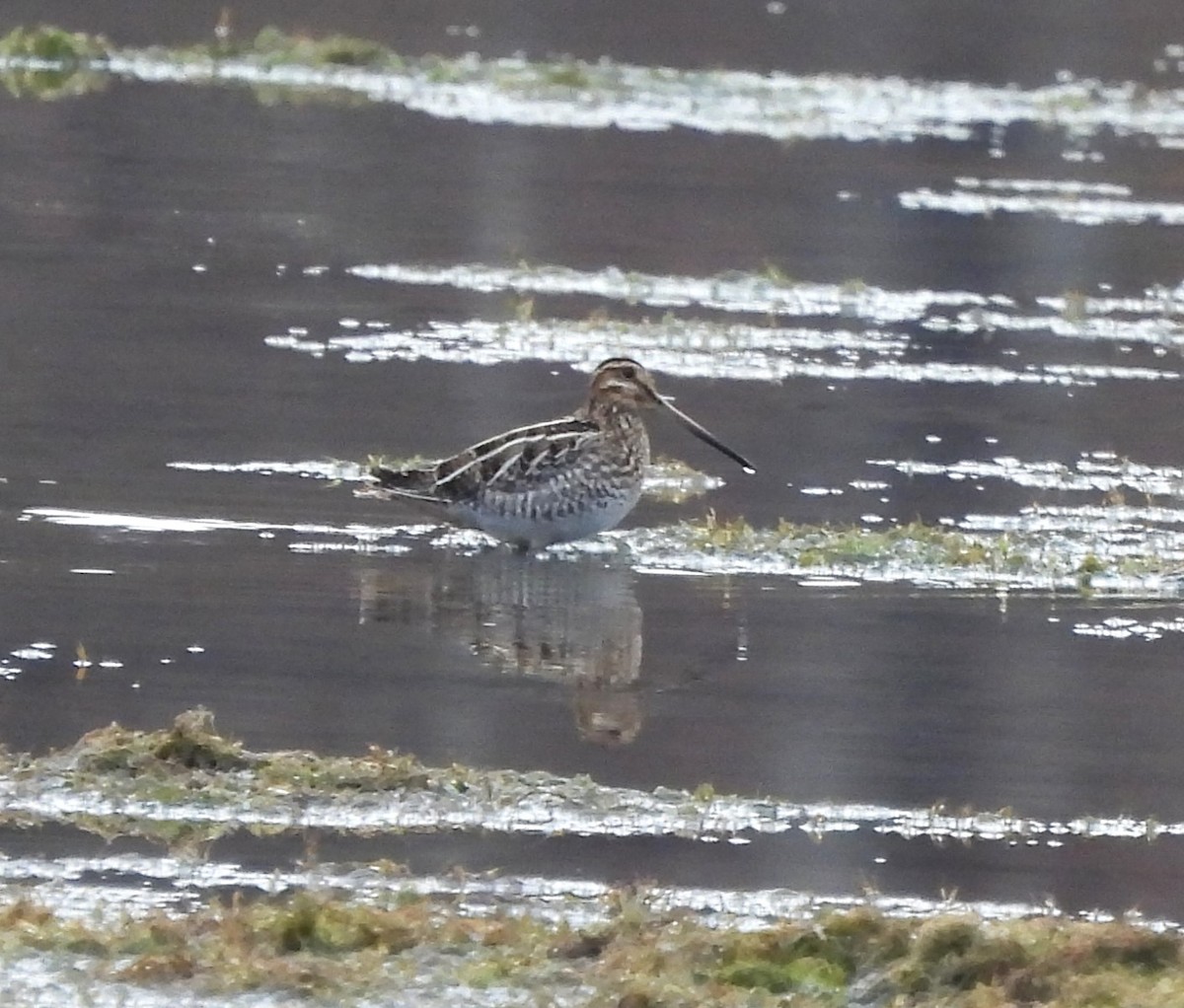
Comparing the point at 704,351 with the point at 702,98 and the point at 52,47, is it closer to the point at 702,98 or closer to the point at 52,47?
the point at 702,98

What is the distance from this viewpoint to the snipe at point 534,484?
11703mm

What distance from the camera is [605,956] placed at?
6762mm

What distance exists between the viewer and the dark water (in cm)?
902

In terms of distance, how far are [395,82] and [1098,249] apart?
31.5 ft

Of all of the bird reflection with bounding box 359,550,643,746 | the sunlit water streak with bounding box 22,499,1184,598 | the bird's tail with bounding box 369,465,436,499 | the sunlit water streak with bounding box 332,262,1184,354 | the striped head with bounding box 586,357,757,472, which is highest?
the sunlit water streak with bounding box 332,262,1184,354

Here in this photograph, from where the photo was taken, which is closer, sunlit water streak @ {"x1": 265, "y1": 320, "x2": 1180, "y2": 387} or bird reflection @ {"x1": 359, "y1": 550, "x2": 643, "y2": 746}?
bird reflection @ {"x1": 359, "y1": 550, "x2": 643, "y2": 746}

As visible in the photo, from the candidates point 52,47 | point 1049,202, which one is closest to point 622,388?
point 1049,202

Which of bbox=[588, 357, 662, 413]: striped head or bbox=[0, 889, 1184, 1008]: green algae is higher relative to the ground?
bbox=[588, 357, 662, 413]: striped head

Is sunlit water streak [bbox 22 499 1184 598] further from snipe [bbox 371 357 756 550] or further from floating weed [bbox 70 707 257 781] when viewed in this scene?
floating weed [bbox 70 707 257 781]

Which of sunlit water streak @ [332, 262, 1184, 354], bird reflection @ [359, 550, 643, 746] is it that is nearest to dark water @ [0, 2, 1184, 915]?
bird reflection @ [359, 550, 643, 746]

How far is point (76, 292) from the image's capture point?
17.2m

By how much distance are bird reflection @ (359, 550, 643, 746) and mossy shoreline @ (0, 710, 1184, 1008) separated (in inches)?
90.3

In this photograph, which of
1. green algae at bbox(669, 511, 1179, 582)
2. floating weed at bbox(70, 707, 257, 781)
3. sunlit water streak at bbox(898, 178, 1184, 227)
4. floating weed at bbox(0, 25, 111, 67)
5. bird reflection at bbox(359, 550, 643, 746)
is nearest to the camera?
floating weed at bbox(70, 707, 257, 781)

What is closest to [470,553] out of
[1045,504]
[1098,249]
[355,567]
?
[355,567]
